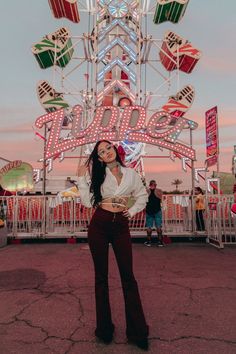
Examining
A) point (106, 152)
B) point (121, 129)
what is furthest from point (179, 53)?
point (106, 152)

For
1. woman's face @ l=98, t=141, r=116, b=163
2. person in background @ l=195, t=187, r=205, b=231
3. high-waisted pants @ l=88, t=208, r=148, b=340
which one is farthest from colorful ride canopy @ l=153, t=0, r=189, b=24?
high-waisted pants @ l=88, t=208, r=148, b=340

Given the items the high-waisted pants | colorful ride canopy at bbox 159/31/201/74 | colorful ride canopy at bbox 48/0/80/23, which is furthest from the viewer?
colorful ride canopy at bbox 159/31/201/74

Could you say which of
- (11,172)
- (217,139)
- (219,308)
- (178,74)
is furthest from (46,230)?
(178,74)

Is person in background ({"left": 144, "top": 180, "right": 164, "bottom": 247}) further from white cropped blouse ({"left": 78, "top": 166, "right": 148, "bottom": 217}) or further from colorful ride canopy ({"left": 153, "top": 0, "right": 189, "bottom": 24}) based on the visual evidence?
colorful ride canopy ({"left": 153, "top": 0, "right": 189, "bottom": 24})

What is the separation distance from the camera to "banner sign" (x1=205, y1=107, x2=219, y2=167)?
9000mm

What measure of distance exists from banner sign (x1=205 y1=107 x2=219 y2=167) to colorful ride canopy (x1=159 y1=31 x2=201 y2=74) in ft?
44.8

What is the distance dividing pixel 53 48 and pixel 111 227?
20828 millimetres

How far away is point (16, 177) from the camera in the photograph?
462 inches

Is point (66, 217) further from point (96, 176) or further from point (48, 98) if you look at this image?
point (48, 98)

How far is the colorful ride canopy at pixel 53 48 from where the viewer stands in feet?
69.4

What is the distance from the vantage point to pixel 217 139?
886cm

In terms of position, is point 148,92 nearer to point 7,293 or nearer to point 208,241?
point 208,241

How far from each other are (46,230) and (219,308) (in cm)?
786

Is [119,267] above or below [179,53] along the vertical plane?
below
